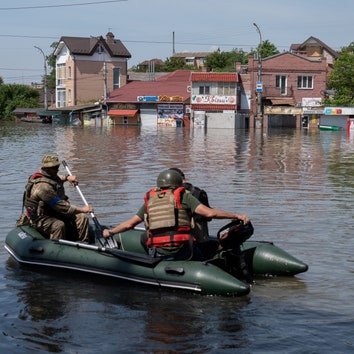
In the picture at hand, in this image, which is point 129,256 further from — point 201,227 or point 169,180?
point 169,180

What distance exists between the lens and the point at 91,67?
281 ft

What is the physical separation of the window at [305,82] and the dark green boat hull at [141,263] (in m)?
65.9

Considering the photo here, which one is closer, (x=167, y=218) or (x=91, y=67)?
(x=167, y=218)

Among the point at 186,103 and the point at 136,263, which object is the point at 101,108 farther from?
the point at 136,263

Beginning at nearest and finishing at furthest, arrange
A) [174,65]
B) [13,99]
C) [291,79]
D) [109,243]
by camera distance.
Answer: [109,243] → [291,79] → [13,99] → [174,65]

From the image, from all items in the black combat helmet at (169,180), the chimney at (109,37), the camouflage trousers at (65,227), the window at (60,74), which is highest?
the chimney at (109,37)

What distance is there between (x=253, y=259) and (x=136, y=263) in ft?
5.57

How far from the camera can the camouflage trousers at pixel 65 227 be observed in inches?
391

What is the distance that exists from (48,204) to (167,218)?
2194 mm

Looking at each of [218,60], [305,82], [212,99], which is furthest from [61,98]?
[305,82]

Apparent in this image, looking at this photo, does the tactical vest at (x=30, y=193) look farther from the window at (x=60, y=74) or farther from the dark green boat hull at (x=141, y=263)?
the window at (x=60, y=74)

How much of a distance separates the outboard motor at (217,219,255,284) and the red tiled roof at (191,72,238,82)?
61.4 meters

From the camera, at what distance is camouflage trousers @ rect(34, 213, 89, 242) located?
32.6 ft

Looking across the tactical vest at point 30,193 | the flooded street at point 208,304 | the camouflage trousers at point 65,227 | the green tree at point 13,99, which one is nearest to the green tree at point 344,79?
the green tree at point 13,99
